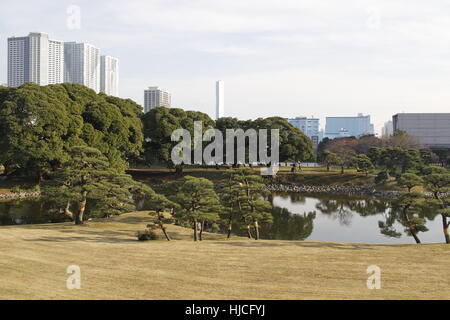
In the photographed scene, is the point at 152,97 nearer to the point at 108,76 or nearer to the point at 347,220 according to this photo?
the point at 108,76

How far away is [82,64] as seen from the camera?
365ft

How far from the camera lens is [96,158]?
19.4 meters

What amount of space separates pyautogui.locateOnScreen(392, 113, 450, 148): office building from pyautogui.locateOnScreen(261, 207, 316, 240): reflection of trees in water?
219 ft

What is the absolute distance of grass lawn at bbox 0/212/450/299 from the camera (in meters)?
7.96

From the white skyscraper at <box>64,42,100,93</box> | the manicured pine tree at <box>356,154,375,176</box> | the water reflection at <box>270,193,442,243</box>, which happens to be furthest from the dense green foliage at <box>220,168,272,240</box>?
the white skyscraper at <box>64,42,100,93</box>

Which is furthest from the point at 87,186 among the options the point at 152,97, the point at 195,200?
the point at 152,97

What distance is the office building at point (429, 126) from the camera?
84375 mm

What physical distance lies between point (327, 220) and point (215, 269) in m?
15.4

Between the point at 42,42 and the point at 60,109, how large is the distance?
8520cm

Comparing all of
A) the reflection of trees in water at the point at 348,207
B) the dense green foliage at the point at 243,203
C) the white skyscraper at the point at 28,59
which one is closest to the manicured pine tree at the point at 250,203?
the dense green foliage at the point at 243,203

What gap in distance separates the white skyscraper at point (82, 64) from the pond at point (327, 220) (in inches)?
3487

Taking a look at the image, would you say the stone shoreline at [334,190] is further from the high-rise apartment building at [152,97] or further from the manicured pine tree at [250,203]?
the high-rise apartment building at [152,97]
